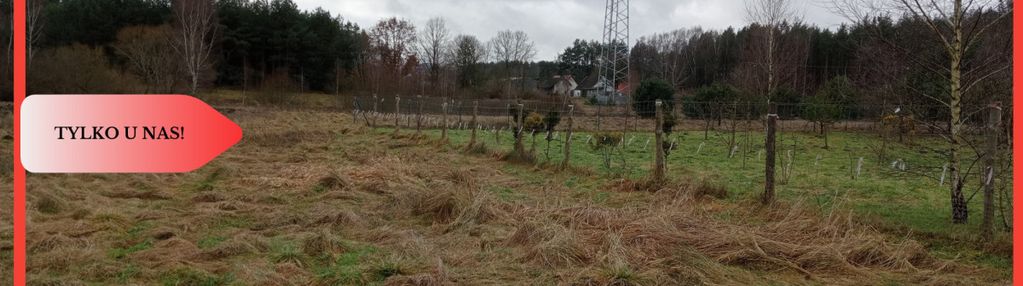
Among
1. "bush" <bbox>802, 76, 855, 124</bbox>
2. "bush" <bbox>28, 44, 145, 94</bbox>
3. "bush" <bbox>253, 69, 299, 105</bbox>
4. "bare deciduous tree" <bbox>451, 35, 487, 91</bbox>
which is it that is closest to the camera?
"bush" <bbox>802, 76, 855, 124</bbox>

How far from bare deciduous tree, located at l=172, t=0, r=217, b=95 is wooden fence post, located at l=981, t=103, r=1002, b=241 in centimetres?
2748

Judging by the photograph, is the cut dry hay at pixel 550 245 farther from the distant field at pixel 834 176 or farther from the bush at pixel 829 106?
the bush at pixel 829 106

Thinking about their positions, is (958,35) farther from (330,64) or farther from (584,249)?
(330,64)

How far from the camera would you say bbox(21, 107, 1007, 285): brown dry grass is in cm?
379

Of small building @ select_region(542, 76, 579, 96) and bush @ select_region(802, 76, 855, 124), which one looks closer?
bush @ select_region(802, 76, 855, 124)

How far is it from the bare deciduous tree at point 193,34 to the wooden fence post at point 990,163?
27481 millimetres

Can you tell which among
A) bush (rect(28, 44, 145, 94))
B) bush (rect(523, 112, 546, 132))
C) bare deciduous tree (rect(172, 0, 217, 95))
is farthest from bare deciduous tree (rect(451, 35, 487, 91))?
bush (rect(523, 112, 546, 132))

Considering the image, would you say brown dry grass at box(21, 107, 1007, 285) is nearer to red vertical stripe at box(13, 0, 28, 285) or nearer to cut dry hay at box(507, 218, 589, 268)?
cut dry hay at box(507, 218, 589, 268)

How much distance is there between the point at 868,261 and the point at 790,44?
84.6ft

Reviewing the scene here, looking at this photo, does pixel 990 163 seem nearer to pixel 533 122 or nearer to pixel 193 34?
pixel 533 122

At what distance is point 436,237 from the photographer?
16.0ft

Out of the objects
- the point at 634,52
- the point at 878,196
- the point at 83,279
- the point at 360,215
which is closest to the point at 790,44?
the point at 878,196

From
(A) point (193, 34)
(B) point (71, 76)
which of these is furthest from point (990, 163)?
(A) point (193, 34)

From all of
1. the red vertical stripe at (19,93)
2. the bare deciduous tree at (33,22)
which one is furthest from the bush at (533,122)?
the bare deciduous tree at (33,22)
